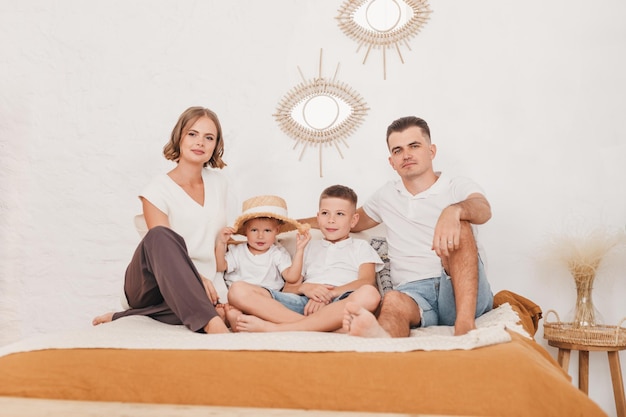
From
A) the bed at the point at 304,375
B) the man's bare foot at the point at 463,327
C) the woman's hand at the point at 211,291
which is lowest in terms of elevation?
the bed at the point at 304,375

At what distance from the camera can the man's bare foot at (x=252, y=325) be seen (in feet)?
6.35

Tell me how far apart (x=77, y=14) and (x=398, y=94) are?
1.82 meters

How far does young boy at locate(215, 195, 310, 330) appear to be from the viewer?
7.79 ft

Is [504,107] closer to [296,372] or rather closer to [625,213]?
[625,213]

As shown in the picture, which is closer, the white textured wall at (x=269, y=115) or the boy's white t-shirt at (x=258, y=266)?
the boy's white t-shirt at (x=258, y=266)

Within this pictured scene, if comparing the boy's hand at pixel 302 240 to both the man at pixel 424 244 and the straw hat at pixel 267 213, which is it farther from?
the man at pixel 424 244

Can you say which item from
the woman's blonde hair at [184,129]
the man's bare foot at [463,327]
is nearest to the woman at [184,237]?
the woman's blonde hair at [184,129]

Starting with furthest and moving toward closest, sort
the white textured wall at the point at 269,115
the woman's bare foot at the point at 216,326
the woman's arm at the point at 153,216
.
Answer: the white textured wall at the point at 269,115, the woman's arm at the point at 153,216, the woman's bare foot at the point at 216,326

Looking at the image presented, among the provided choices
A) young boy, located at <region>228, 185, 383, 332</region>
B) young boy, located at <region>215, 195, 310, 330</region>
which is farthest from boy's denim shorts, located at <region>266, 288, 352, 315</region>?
young boy, located at <region>215, 195, 310, 330</region>

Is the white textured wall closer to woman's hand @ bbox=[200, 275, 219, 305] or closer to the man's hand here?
woman's hand @ bbox=[200, 275, 219, 305]

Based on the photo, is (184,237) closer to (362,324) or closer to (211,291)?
(211,291)

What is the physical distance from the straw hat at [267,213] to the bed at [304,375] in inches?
37.7

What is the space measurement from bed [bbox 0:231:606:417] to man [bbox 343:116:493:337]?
35cm

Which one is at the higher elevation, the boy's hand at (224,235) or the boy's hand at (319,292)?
the boy's hand at (224,235)
